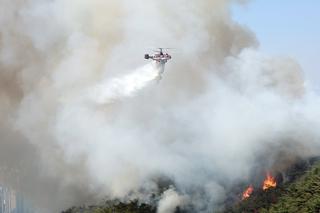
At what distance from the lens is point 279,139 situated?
108 metres

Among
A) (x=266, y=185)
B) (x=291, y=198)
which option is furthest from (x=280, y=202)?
(x=266, y=185)

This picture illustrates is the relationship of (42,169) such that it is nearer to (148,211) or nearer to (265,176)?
(148,211)

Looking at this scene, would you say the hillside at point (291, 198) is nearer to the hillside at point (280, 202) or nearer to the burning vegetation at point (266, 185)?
the hillside at point (280, 202)

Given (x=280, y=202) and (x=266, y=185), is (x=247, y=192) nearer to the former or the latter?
(x=266, y=185)

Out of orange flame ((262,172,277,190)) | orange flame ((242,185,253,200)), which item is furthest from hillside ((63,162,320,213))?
orange flame ((262,172,277,190))

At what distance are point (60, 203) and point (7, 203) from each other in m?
65.1

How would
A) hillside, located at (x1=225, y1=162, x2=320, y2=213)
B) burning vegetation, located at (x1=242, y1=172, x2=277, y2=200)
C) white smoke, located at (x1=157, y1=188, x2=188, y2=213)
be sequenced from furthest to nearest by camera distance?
1. burning vegetation, located at (x1=242, y1=172, x2=277, y2=200)
2. white smoke, located at (x1=157, y1=188, x2=188, y2=213)
3. hillside, located at (x1=225, y1=162, x2=320, y2=213)

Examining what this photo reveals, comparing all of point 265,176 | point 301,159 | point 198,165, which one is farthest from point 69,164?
point 301,159

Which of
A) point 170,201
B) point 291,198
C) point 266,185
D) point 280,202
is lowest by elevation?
point 280,202

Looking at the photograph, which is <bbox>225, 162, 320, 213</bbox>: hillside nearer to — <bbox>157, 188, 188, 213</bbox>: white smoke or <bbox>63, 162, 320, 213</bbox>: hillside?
<bbox>63, 162, 320, 213</bbox>: hillside

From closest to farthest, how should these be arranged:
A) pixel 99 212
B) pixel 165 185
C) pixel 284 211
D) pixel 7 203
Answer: pixel 284 211 < pixel 99 212 < pixel 165 185 < pixel 7 203

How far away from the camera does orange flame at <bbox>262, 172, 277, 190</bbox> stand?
100688mm

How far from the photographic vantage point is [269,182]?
336 feet

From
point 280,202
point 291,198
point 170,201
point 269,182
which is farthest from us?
point 269,182
